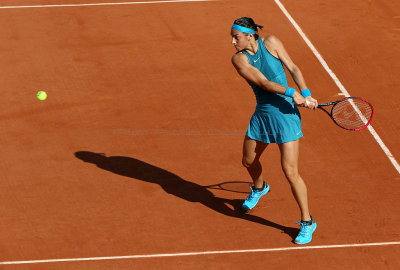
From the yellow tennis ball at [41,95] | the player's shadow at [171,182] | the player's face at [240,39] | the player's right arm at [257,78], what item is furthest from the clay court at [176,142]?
the player's face at [240,39]

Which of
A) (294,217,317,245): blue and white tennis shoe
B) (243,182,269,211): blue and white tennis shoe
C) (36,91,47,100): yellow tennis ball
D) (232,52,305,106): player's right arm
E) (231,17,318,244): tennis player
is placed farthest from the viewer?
(36,91,47,100): yellow tennis ball

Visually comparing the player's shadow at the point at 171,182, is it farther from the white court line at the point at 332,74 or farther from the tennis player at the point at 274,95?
the white court line at the point at 332,74

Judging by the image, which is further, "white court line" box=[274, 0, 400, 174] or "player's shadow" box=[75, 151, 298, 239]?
"white court line" box=[274, 0, 400, 174]

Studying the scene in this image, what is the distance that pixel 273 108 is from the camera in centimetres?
847

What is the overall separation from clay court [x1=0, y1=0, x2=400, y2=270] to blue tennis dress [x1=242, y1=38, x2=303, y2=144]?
123 cm

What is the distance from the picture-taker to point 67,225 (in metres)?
9.15

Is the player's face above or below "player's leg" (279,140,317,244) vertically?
above

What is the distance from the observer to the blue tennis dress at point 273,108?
8367mm

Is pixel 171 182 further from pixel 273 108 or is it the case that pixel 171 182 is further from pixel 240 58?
pixel 240 58

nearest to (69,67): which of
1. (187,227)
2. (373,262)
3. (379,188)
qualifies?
(187,227)

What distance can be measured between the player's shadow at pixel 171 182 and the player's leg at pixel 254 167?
7.5 inches

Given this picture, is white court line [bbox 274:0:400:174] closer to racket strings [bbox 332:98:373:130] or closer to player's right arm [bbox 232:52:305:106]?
racket strings [bbox 332:98:373:130]

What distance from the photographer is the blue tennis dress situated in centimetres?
837

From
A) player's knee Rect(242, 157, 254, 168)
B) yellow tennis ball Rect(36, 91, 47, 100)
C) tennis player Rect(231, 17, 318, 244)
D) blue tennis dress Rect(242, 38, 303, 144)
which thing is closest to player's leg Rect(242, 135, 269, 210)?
player's knee Rect(242, 157, 254, 168)
